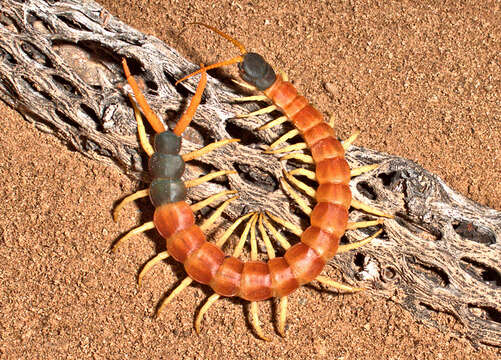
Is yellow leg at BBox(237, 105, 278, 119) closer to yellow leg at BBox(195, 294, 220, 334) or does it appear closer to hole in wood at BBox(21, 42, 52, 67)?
yellow leg at BBox(195, 294, 220, 334)

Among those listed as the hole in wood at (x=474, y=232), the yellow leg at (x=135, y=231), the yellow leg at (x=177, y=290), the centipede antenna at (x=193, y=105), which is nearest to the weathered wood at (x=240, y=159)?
the hole in wood at (x=474, y=232)

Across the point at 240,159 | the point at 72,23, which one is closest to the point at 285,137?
the point at 240,159

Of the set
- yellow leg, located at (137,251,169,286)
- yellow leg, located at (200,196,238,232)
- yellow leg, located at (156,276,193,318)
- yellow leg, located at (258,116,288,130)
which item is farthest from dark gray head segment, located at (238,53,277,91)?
yellow leg, located at (156,276,193,318)

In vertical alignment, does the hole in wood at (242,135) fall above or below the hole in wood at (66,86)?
above

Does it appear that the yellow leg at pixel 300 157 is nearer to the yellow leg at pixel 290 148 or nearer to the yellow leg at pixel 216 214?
the yellow leg at pixel 290 148

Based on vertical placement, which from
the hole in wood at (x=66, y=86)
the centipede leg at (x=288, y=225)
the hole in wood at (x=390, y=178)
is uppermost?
the hole in wood at (x=390, y=178)

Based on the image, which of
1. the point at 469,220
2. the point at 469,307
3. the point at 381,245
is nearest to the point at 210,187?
the point at 381,245

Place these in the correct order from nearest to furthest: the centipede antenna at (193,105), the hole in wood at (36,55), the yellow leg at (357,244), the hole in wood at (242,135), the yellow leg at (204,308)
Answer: the centipede antenna at (193,105)
the yellow leg at (357,244)
the yellow leg at (204,308)
the hole in wood at (36,55)
the hole in wood at (242,135)
